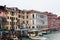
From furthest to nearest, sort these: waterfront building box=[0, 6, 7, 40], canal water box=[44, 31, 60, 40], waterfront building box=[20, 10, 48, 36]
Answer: canal water box=[44, 31, 60, 40], waterfront building box=[20, 10, 48, 36], waterfront building box=[0, 6, 7, 40]

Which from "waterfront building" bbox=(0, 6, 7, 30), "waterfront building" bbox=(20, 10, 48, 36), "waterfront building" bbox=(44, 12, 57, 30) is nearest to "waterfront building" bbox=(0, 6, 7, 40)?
"waterfront building" bbox=(0, 6, 7, 30)

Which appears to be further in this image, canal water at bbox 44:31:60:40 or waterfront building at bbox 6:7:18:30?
canal water at bbox 44:31:60:40

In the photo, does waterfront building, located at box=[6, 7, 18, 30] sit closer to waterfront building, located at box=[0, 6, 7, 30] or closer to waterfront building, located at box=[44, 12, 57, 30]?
waterfront building, located at box=[0, 6, 7, 30]

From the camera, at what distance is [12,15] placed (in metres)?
2.33

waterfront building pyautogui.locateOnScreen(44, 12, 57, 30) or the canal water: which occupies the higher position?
waterfront building pyautogui.locateOnScreen(44, 12, 57, 30)

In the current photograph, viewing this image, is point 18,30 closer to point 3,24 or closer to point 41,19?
point 3,24

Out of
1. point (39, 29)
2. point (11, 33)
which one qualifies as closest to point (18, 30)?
point (11, 33)

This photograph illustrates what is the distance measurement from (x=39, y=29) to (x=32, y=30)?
0.12m

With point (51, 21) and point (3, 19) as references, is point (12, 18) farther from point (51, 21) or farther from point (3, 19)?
point (51, 21)

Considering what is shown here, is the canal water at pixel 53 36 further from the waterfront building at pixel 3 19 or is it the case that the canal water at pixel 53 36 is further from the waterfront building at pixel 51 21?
the waterfront building at pixel 3 19

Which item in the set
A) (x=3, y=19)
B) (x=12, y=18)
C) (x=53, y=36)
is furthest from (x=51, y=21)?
(x=3, y=19)

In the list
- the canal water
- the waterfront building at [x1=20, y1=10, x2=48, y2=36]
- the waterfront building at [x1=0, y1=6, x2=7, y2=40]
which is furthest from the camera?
the canal water

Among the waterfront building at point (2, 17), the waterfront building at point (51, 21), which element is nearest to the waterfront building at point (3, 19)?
the waterfront building at point (2, 17)

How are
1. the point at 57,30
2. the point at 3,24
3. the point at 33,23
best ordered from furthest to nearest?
the point at 57,30 → the point at 33,23 → the point at 3,24
